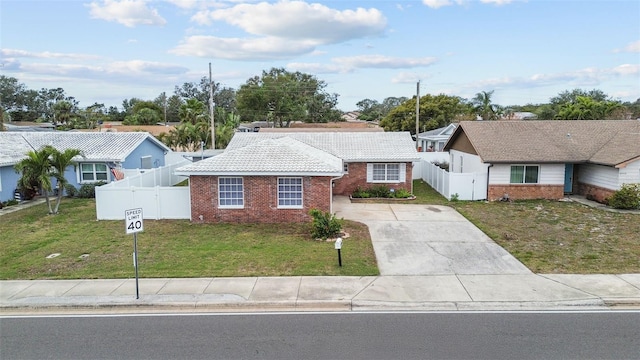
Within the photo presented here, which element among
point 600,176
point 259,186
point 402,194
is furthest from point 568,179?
point 259,186

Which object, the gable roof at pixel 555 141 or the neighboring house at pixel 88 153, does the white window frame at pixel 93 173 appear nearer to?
the neighboring house at pixel 88 153

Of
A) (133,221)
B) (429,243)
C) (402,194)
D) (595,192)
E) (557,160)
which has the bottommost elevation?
(429,243)

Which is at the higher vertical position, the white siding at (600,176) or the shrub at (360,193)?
the white siding at (600,176)

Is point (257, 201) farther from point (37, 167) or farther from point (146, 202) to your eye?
point (37, 167)

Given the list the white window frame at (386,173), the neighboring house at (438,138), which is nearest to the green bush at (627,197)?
the white window frame at (386,173)

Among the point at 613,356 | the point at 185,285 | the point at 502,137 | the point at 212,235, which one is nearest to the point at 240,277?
the point at 185,285
